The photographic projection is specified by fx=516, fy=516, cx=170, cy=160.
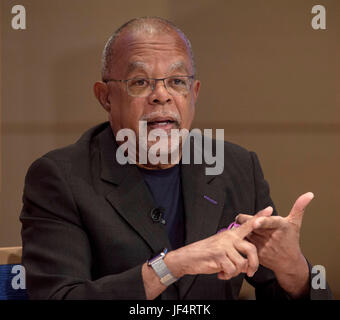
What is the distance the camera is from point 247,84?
262cm

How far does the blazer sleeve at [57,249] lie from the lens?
1.37m

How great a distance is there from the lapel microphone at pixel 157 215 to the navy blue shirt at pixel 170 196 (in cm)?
5

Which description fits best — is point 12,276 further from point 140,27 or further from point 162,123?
point 140,27

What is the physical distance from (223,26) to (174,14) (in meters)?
0.26

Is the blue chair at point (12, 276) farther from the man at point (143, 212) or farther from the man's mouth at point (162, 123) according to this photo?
the man's mouth at point (162, 123)

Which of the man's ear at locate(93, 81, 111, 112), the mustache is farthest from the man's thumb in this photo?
the man's ear at locate(93, 81, 111, 112)

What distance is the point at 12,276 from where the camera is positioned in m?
1.68

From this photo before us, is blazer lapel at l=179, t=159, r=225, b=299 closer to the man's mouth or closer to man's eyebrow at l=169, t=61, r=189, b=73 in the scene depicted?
the man's mouth

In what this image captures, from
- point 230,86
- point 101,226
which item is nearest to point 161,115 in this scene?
point 101,226

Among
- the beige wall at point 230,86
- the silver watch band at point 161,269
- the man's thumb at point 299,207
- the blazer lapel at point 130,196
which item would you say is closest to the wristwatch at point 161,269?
the silver watch band at point 161,269

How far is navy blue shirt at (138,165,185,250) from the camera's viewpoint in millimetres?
1592
